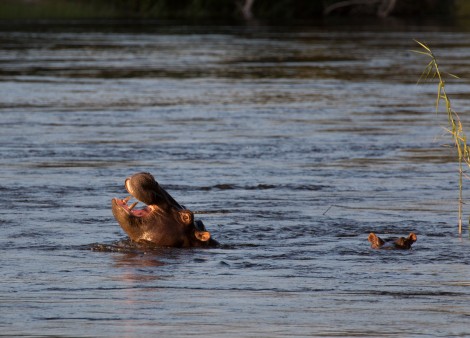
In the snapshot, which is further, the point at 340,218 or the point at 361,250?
the point at 340,218

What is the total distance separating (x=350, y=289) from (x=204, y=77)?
68.3 feet

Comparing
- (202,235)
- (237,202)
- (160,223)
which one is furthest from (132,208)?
(237,202)

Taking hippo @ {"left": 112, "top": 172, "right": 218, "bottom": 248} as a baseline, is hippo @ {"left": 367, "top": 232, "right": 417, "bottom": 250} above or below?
below

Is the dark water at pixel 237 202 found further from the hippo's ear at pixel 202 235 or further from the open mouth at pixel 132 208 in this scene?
the open mouth at pixel 132 208

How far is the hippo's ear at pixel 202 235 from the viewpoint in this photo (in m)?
10.1

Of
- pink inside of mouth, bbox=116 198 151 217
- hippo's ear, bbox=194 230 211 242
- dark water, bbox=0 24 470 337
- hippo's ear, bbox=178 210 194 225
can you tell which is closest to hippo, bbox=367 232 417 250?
dark water, bbox=0 24 470 337

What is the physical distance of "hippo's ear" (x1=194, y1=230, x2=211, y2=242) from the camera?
10117mm

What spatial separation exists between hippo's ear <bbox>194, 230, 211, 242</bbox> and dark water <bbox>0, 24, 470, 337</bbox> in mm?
103

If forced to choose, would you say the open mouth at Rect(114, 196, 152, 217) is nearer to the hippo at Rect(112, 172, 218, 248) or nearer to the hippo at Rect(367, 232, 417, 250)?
the hippo at Rect(112, 172, 218, 248)

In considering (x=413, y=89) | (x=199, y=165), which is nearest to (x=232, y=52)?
(x=413, y=89)

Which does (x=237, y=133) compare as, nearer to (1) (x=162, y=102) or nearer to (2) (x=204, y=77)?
(1) (x=162, y=102)

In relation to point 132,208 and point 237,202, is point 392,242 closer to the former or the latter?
point 132,208

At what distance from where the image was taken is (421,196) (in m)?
13.0

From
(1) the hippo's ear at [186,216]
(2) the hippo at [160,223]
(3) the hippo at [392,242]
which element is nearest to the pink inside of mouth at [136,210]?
(2) the hippo at [160,223]
